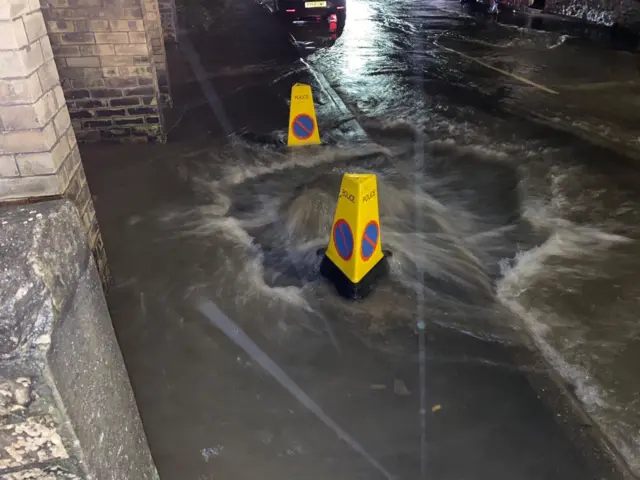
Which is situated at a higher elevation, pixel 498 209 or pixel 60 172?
pixel 60 172

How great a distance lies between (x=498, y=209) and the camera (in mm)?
5395

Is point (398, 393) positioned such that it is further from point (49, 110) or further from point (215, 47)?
point (215, 47)

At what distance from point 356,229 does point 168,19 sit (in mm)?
9737

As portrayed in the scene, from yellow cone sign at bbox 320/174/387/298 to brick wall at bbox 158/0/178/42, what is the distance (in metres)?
9.26

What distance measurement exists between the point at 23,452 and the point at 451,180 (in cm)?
536

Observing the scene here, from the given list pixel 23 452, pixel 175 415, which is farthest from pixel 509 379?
pixel 23 452

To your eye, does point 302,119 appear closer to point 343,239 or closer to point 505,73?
point 343,239

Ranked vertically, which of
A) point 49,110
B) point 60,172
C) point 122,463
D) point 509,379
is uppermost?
point 49,110

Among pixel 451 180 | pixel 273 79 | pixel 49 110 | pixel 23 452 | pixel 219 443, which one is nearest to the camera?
pixel 23 452

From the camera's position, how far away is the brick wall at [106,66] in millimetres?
5754

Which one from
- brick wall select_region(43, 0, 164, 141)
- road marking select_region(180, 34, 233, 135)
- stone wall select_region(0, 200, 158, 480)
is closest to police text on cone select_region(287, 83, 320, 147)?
road marking select_region(180, 34, 233, 135)

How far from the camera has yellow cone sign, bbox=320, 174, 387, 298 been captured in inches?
150

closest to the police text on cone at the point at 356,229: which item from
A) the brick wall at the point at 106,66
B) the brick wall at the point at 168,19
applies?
the brick wall at the point at 106,66

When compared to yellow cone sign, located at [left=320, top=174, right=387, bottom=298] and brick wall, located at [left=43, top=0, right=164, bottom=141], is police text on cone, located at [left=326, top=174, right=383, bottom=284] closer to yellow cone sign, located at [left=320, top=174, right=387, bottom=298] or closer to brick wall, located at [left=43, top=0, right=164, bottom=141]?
yellow cone sign, located at [left=320, top=174, right=387, bottom=298]
